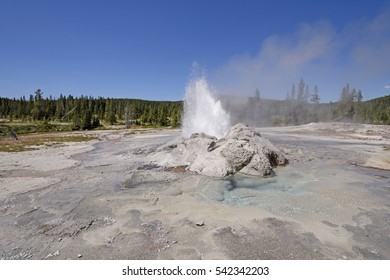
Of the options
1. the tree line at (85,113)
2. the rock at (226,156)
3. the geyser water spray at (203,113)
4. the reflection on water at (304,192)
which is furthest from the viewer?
the tree line at (85,113)

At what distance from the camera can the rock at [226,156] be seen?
16.0 metres

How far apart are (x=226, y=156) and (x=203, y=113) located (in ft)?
56.4

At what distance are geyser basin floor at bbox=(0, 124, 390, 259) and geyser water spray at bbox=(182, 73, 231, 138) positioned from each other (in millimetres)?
16464

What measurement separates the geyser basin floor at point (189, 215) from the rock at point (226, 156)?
1.30m

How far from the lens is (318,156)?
2258 centimetres

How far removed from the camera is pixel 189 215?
30.6 feet

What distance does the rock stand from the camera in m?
16.0

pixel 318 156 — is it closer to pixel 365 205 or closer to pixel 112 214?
pixel 365 205

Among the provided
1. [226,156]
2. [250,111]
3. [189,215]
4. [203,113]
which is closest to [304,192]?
[226,156]

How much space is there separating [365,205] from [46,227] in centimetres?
1308

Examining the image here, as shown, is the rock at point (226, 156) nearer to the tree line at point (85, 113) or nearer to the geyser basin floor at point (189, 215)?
the geyser basin floor at point (189, 215)

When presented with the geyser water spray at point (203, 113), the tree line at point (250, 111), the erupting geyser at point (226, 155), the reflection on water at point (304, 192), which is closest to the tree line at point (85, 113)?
the tree line at point (250, 111)

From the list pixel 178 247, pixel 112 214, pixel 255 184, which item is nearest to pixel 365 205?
pixel 255 184

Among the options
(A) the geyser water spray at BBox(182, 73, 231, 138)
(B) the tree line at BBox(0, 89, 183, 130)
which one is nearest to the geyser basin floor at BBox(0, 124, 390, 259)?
(A) the geyser water spray at BBox(182, 73, 231, 138)
